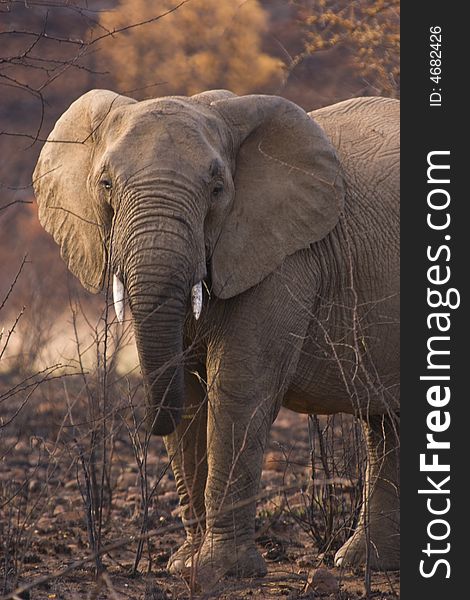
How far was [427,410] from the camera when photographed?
222 inches

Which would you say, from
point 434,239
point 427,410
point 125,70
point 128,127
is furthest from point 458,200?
point 125,70

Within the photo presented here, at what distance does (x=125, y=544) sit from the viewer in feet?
19.5

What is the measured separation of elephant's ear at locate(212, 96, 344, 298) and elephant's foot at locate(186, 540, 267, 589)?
1.18 m

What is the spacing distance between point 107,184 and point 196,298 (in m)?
0.63

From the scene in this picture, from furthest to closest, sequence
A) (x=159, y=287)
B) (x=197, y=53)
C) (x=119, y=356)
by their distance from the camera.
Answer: (x=197, y=53) < (x=119, y=356) < (x=159, y=287)

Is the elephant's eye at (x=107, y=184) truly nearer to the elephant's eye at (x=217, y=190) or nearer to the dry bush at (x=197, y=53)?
the elephant's eye at (x=217, y=190)

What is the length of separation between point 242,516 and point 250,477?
21cm

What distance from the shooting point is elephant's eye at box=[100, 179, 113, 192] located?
240 inches

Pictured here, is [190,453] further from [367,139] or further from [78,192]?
[367,139]

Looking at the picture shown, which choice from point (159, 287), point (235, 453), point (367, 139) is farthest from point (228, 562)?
point (367, 139)

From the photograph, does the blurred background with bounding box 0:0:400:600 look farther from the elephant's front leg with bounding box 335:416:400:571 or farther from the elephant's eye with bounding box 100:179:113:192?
the elephant's eye with bounding box 100:179:113:192

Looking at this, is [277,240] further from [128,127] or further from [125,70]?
[125,70]

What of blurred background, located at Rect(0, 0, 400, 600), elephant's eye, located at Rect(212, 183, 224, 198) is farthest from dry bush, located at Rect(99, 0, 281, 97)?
elephant's eye, located at Rect(212, 183, 224, 198)

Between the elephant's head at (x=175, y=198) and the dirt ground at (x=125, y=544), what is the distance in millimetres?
597
